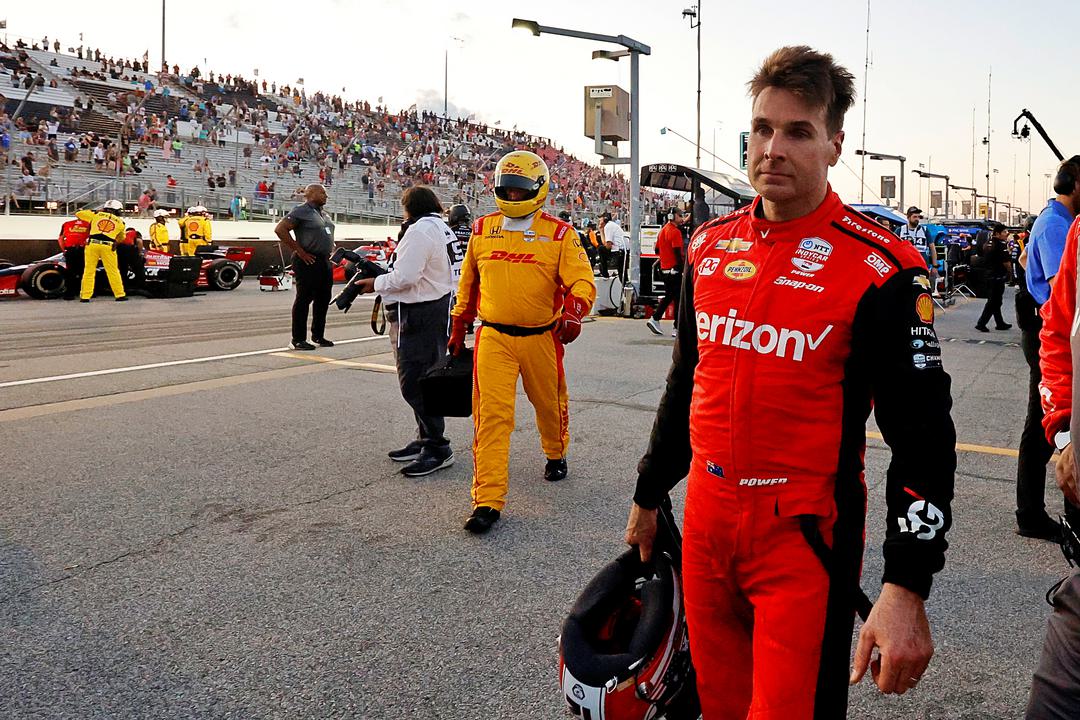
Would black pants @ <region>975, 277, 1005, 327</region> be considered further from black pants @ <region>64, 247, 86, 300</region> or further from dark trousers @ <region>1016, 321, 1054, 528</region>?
black pants @ <region>64, 247, 86, 300</region>

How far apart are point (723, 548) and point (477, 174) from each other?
157ft

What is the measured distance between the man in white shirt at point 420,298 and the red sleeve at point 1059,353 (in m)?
3.88

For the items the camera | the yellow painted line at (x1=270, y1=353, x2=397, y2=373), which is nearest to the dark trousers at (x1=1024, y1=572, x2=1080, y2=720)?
the camera

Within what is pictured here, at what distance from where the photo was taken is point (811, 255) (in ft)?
6.45

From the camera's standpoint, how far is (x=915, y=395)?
6.15 ft

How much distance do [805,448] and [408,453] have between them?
4.29m

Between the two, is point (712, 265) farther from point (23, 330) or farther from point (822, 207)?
point (23, 330)

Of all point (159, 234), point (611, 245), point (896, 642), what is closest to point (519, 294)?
point (896, 642)

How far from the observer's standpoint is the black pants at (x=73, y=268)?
54.1 ft

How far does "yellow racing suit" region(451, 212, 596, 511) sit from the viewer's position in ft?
16.1

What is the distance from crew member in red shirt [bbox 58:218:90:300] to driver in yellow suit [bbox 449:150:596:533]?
→ 13.5 metres

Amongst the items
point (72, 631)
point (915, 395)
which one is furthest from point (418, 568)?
point (915, 395)

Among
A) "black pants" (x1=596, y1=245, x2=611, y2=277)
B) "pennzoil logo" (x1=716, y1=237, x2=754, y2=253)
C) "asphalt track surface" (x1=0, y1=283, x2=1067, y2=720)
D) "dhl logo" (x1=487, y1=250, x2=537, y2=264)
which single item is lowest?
"asphalt track surface" (x1=0, y1=283, x2=1067, y2=720)

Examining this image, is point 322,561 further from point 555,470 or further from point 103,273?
point 103,273
